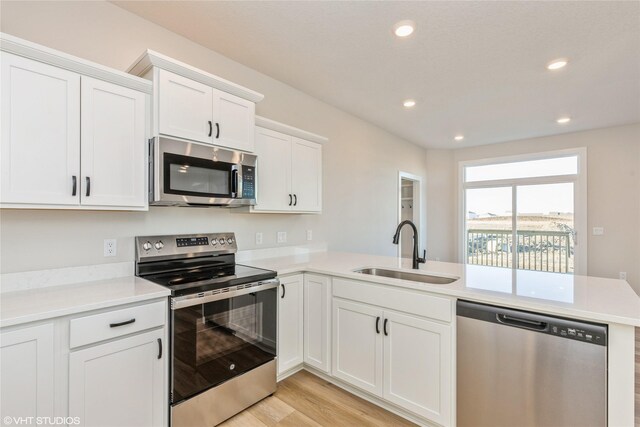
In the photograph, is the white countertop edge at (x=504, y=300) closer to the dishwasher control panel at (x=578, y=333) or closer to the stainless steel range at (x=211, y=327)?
the dishwasher control panel at (x=578, y=333)

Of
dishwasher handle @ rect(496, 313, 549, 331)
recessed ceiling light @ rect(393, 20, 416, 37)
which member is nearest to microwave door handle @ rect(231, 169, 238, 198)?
recessed ceiling light @ rect(393, 20, 416, 37)

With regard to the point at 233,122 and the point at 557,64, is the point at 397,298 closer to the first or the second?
the point at 233,122

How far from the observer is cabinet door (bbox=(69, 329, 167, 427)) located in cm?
137

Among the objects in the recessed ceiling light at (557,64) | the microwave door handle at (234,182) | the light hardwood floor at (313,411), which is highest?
the recessed ceiling light at (557,64)

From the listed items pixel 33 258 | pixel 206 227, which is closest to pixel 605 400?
pixel 206 227

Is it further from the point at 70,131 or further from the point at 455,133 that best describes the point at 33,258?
the point at 455,133

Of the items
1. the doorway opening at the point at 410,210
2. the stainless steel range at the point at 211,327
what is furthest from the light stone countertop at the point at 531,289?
the doorway opening at the point at 410,210

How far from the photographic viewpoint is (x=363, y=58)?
2.70m

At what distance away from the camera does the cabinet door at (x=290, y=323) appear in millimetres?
2289

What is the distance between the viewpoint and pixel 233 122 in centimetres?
226

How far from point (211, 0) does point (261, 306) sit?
7.02 feet

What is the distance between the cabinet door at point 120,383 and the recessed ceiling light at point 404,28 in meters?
2.59

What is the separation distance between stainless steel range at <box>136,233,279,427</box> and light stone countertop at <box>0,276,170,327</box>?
151 millimetres

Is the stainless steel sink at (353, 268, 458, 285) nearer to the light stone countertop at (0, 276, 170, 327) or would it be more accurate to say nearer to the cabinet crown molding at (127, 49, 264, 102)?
the light stone countertop at (0, 276, 170, 327)
